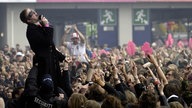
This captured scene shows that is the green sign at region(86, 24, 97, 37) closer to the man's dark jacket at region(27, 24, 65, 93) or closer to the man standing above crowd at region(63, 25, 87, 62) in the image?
the man standing above crowd at region(63, 25, 87, 62)

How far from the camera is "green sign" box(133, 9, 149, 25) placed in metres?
36.0

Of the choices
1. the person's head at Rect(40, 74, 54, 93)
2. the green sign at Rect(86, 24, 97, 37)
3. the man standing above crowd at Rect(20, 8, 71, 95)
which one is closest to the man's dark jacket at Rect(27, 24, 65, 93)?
the man standing above crowd at Rect(20, 8, 71, 95)

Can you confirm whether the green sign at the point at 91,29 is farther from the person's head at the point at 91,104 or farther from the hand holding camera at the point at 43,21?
the person's head at the point at 91,104

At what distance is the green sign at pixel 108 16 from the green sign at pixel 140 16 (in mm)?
894

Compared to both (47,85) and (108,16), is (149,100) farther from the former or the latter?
(108,16)

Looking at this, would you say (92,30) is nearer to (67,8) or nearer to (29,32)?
(67,8)

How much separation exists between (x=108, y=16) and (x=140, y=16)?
4.70 ft

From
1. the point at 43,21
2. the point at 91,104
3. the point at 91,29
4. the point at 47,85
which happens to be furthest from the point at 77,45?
the point at 91,29

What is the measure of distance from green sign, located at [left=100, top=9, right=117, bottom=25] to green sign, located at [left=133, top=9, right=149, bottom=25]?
2.93 feet

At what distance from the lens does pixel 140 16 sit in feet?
118

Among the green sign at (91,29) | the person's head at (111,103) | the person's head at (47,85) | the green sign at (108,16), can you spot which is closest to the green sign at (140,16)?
the green sign at (108,16)

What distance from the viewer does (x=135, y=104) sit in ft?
29.3

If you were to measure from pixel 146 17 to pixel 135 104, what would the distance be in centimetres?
2733

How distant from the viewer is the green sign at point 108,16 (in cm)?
3569
